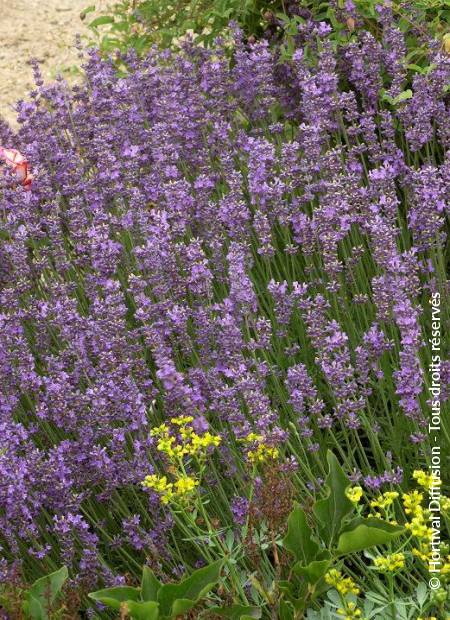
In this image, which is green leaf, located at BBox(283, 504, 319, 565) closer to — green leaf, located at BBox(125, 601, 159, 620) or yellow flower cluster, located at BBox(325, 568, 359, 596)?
yellow flower cluster, located at BBox(325, 568, 359, 596)

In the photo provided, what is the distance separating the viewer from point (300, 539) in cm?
251

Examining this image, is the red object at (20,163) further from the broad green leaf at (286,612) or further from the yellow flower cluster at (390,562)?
the yellow flower cluster at (390,562)

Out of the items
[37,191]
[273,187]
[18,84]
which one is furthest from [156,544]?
[18,84]

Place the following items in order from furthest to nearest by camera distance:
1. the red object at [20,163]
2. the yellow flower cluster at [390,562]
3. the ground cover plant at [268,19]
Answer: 1. the red object at [20,163]
2. the ground cover plant at [268,19]
3. the yellow flower cluster at [390,562]

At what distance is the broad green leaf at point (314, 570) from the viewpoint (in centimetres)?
240

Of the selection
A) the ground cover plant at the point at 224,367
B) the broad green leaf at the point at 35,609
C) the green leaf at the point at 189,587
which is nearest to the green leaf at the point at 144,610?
the ground cover plant at the point at 224,367

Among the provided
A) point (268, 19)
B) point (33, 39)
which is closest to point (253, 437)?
point (268, 19)

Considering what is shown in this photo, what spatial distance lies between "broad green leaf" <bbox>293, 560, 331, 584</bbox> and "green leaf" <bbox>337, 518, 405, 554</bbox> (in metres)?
0.06

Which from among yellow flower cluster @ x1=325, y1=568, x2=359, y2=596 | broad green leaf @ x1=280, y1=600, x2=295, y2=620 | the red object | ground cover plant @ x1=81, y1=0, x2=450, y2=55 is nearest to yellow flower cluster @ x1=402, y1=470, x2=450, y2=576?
yellow flower cluster @ x1=325, y1=568, x2=359, y2=596

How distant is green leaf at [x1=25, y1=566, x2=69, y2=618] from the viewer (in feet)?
8.08

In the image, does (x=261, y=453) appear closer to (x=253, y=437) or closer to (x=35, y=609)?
(x=253, y=437)

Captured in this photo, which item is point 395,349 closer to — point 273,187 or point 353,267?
point 353,267

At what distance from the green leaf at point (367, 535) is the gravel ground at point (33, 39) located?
7.04 meters

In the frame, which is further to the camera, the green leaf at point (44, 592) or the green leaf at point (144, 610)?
the green leaf at point (44, 592)
